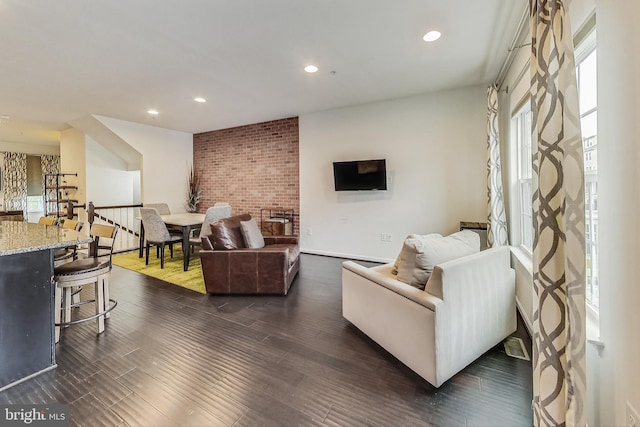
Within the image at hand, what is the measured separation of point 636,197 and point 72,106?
263 inches

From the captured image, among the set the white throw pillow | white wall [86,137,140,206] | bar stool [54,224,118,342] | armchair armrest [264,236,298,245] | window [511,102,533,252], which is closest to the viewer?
bar stool [54,224,118,342]

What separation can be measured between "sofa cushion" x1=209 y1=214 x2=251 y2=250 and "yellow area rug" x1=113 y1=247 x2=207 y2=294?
0.64m

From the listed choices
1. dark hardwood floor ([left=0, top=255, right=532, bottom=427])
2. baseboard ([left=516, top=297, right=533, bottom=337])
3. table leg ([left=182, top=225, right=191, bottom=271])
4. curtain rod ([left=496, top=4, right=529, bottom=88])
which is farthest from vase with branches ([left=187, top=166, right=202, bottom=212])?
baseboard ([left=516, top=297, right=533, bottom=337])

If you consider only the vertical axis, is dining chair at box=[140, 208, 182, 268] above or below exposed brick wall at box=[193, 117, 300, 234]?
below

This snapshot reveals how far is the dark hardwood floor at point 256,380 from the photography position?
1.50m

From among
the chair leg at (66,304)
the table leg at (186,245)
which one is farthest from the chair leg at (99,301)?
the table leg at (186,245)

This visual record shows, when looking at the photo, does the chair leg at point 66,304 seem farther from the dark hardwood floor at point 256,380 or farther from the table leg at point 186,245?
the table leg at point 186,245

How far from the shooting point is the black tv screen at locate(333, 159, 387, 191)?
450 centimetres

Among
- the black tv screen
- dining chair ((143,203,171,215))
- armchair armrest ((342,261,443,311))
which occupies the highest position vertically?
the black tv screen

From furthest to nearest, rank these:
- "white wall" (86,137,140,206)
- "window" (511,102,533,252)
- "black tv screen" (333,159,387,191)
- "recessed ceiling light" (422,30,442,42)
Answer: "white wall" (86,137,140,206), "black tv screen" (333,159,387,191), "window" (511,102,533,252), "recessed ceiling light" (422,30,442,42)

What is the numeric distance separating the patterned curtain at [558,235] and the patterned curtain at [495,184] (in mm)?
2051

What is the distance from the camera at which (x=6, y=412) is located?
155 cm

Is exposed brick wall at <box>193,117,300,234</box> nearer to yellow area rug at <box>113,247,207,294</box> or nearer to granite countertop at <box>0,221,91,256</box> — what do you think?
yellow area rug at <box>113,247,207,294</box>

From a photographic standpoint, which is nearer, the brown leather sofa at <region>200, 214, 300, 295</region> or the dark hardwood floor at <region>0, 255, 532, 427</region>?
the dark hardwood floor at <region>0, 255, 532, 427</region>
